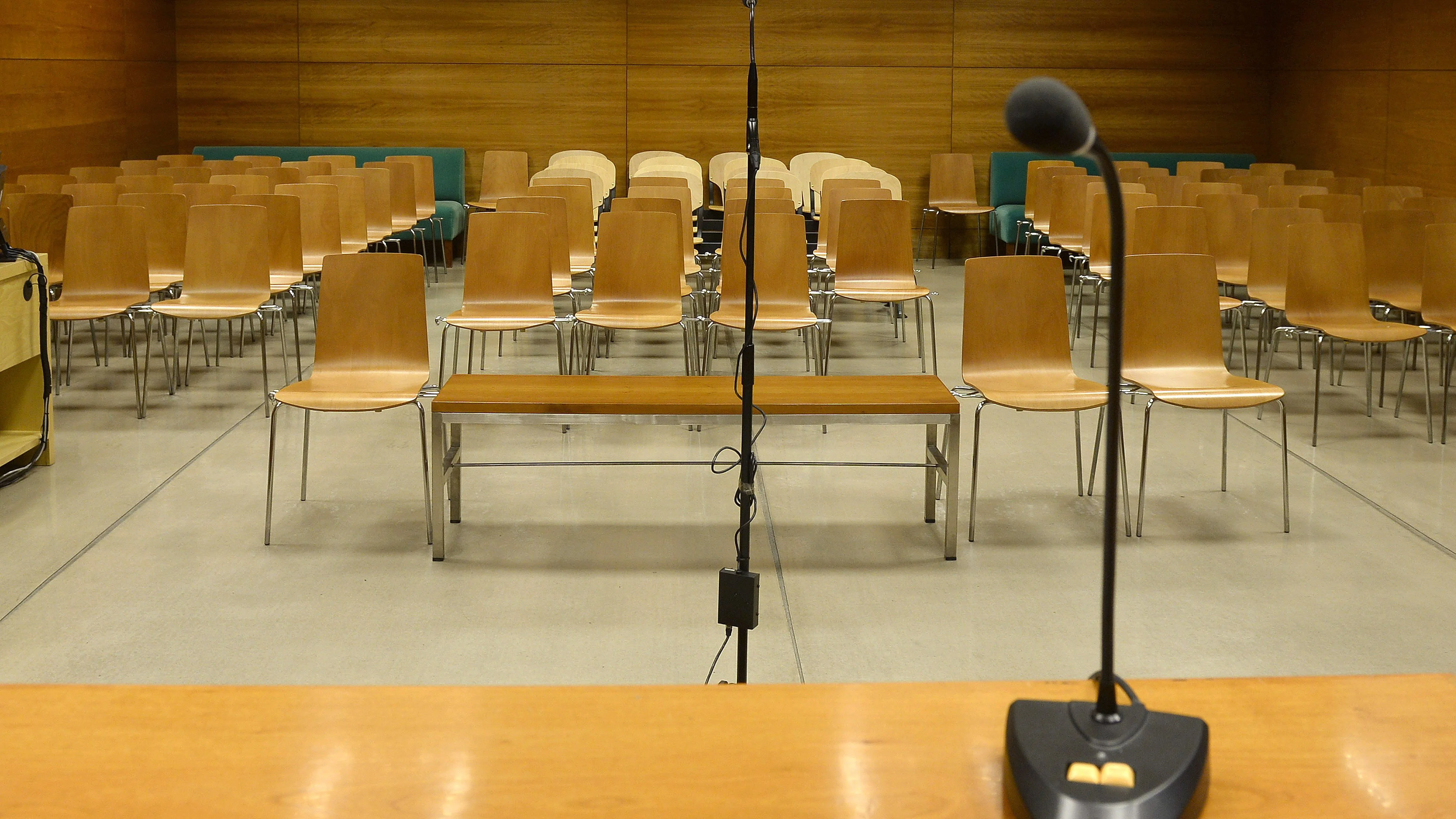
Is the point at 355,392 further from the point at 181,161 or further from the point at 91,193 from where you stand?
the point at 181,161

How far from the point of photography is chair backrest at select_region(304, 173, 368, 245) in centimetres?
866

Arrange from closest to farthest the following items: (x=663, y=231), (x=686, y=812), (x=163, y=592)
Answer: (x=686, y=812)
(x=163, y=592)
(x=663, y=231)

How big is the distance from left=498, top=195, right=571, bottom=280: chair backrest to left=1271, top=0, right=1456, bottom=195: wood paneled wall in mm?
6429

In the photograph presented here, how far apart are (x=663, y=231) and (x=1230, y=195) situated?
12.4 feet

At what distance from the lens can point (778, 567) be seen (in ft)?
14.0

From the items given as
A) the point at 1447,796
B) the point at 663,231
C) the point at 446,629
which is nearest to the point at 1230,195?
the point at 663,231

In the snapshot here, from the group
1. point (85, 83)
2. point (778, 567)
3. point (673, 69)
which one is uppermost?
point (673, 69)

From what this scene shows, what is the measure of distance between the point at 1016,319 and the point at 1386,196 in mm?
4863

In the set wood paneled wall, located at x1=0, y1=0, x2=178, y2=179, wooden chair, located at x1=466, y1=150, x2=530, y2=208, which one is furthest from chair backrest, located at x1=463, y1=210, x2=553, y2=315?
wooden chair, located at x1=466, y1=150, x2=530, y2=208

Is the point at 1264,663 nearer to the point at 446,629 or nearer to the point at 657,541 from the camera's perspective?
the point at 657,541

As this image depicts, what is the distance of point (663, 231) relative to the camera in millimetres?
6371

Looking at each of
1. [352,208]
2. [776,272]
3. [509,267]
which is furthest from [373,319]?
[352,208]

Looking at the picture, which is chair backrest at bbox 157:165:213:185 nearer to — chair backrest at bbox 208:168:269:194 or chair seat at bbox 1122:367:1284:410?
chair backrest at bbox 208:168:269:194

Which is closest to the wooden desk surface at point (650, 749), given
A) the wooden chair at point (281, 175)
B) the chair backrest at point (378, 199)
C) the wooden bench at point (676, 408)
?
the wooden bench at point (676, 408)
